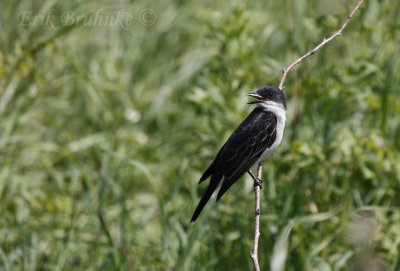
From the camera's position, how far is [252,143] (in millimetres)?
4402

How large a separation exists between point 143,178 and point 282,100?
2072mm

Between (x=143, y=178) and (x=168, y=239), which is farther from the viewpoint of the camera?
(x=143, y=178)

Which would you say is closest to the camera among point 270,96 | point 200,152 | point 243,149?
point 243,149

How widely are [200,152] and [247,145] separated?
0.87 metres

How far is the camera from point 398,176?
14.7 ft

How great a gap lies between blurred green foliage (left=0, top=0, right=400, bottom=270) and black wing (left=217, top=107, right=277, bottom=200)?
309 mm

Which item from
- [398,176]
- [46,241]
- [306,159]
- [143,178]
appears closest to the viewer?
[398,176]

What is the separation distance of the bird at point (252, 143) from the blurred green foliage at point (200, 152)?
28cm

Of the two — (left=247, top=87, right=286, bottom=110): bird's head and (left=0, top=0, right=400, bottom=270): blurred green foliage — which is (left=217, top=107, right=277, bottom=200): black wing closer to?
(left=247, top=87, right=286, bottom=110): bird's head

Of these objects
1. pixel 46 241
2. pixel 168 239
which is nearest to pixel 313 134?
pixel 168 239

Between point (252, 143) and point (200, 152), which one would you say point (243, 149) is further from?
point (200, 152)

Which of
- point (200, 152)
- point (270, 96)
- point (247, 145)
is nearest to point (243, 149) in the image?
point (247, 145)

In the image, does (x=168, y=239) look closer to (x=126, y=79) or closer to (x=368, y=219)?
(x=368, y=219)

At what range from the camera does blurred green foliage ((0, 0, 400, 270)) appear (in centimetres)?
455
